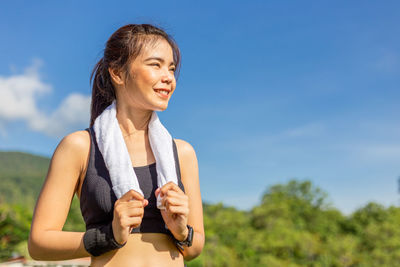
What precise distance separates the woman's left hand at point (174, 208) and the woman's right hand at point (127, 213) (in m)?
0.10

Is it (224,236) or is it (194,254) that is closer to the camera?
(194,254)

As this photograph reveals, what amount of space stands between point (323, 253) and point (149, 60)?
43380 mm

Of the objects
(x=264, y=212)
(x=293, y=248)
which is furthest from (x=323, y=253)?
(x=264, y=212)

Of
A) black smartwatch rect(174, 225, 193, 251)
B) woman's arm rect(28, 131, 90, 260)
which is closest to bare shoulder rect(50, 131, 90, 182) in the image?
woman's arm rect(28, 131, 90, 260)

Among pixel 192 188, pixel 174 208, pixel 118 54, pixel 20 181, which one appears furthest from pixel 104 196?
pixel 20 181

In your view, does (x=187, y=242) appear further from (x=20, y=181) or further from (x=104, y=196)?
(x=20, y=181)

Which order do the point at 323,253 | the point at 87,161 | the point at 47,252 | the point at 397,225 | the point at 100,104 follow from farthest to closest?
the point at 397,225 < the point at 323,253 < the point at 100,104 < the point at 87,161 < the point at 47,252

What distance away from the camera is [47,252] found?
6.13 feet

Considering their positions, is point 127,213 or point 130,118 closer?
point 127,213

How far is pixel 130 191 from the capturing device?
1.70 meters

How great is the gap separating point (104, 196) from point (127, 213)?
26 centimetres

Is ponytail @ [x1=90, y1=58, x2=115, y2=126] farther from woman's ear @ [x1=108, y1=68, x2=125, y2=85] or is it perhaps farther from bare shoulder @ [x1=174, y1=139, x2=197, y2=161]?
bare shoulder @ [x1=174, y1=139, x2=197, y2=161]

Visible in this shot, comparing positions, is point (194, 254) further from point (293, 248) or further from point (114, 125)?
point (293, 248)

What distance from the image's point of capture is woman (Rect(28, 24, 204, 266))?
5.87 feet
